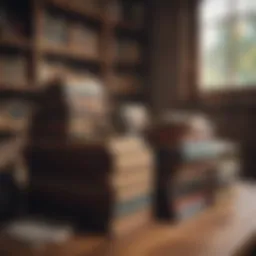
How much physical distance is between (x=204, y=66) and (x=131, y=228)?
7.29ft

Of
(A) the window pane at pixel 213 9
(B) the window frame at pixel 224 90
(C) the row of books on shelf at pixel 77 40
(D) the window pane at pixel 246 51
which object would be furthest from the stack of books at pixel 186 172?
(A) the window pane at pixel 213 9

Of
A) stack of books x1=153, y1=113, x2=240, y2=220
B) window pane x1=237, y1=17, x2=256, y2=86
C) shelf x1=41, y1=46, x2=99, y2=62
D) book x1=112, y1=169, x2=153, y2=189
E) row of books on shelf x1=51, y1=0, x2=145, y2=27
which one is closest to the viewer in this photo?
book x1=112, y1=169, x2=153, y2=189

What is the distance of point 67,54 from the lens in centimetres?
247

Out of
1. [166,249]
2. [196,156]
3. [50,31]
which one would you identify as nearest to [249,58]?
[50,31]

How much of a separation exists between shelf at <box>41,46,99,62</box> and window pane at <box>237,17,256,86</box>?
104 cm

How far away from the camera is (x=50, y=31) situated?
237 centimetres

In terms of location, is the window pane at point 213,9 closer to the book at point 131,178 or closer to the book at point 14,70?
the book at point 14,70

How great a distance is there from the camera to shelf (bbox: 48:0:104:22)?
2.36m

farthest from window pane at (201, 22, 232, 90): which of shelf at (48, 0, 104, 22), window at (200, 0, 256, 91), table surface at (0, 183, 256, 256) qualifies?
table surface at (0, 183, 256, 256)

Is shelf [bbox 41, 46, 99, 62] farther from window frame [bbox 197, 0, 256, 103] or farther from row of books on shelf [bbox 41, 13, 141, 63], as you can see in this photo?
window frame [bbox 197, 0, 256, 103]

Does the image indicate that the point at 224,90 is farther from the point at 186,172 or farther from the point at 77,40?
the point at 186,172

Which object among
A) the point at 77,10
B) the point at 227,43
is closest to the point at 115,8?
the point at 77,10

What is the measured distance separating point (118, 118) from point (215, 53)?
182 centimetres

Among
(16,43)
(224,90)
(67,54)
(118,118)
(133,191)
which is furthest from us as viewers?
(224,90)
